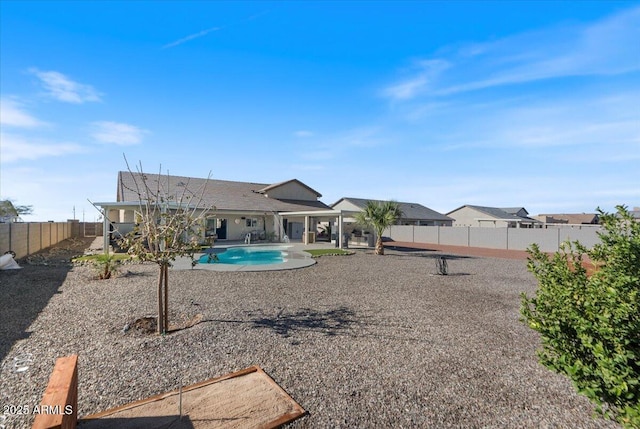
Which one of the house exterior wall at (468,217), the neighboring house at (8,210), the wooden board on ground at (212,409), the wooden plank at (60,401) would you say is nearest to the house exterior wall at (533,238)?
the house exterior wall at (468,217)

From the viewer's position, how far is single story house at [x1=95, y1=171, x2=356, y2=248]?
27.3 m

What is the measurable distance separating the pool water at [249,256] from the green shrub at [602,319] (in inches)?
606

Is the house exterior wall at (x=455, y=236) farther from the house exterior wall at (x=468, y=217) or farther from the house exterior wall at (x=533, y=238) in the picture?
the house exterior wall at (x=468, y=217)

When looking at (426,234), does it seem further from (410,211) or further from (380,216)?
(380,216)

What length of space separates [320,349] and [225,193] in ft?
91.6

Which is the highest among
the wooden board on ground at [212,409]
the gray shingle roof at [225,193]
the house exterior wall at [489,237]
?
the gray shingle roof at [225,193]

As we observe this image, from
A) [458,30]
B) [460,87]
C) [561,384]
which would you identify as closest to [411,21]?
[458,30]

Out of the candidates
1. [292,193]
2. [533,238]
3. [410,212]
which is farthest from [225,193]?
[533,238]

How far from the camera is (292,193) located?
37.1 meters

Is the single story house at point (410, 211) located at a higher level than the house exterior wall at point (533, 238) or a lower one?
higher

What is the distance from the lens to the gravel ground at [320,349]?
13.5ft

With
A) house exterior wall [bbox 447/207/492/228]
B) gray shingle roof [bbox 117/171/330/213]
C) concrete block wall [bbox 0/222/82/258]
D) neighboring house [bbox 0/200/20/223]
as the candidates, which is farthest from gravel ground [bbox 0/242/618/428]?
house exterior wall [bbox 447/207/492/228]

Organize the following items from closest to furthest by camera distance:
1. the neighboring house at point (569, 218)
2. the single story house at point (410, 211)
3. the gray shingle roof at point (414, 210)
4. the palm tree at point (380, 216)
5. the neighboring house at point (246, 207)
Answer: the palm tree at point (380, 216) < the neighboring house at point (246, 207) < the single story house at point (410, 211) < the gray shingle roof at point (414, 210) < the neighboring house at point (569, 218)

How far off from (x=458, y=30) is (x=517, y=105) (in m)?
3.96
